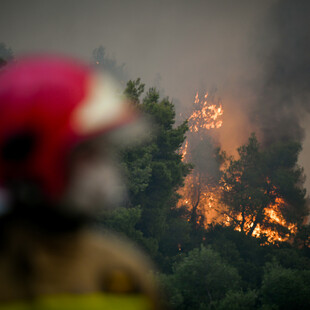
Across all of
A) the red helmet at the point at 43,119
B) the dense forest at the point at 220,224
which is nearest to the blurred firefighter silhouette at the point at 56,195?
the red helmet at the point at 43,119

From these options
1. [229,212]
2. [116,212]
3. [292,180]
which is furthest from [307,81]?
[116,212]

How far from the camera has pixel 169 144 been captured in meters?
19.1

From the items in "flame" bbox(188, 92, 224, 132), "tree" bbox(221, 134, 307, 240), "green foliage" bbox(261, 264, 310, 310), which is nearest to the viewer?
"green foliage" bbox(261, 264, 310, 310)

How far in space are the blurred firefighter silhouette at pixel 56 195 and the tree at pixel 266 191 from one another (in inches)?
1070

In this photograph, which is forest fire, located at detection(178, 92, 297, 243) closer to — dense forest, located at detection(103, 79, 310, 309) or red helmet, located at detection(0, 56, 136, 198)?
dense forest, located at detection(103, 79, 310, 309)

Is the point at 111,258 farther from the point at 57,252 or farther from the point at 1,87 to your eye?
the point at 1,87

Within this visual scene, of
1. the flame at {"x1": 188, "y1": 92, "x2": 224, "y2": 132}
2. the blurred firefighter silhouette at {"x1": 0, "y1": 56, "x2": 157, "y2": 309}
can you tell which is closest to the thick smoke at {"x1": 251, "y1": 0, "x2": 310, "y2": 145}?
the flame at {"x1": 188, "y1": 92, "x2": 224, "y2": 132}

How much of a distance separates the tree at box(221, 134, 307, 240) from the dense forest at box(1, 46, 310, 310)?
0.09 m

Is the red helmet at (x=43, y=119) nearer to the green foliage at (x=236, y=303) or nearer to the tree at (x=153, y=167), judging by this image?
the green foliage at (x=236, y=303)

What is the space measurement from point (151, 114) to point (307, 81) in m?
40.9

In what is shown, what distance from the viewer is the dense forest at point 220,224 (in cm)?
1337

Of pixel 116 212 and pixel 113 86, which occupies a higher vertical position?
pixel 116 212

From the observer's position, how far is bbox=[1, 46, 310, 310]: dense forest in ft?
43.9

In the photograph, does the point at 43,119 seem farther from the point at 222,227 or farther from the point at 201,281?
the point at 222,227
